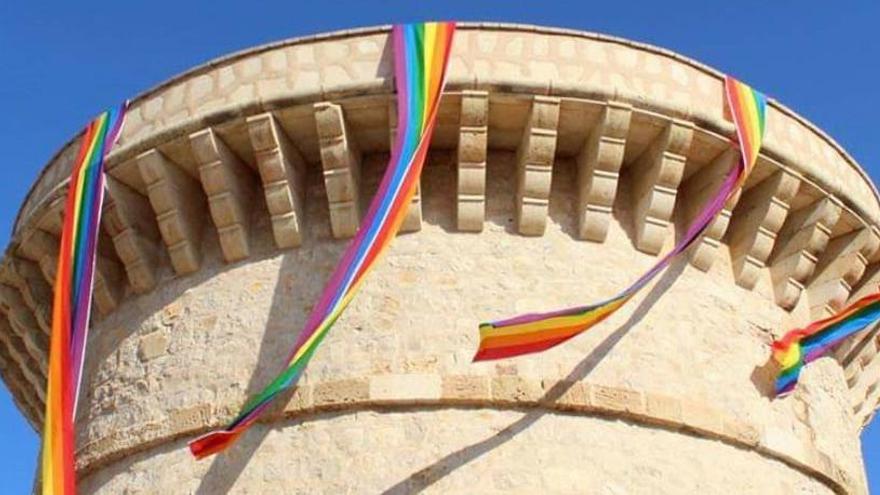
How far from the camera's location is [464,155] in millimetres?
7215

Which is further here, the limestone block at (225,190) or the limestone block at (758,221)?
the limestone block at (758,221)

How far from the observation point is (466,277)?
7176 millimetres

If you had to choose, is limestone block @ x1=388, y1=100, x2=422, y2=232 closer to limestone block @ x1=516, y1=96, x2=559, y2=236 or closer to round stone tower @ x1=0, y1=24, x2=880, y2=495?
round stone tower @ x1=0, y1=24, x2=880, y2=495

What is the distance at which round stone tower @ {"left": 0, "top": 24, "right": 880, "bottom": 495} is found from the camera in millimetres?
6758

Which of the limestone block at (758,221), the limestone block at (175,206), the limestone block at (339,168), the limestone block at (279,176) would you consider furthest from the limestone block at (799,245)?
the limestone block at (175,206)

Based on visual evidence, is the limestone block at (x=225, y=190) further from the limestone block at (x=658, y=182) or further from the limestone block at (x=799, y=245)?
the limestone block at (x=799, y=245)

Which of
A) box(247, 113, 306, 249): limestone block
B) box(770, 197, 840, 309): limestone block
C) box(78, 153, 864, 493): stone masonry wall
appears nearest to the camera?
box(78, 153, 864, 493): stone masonry wall

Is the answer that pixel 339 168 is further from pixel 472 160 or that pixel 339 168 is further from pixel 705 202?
pixel 705 202

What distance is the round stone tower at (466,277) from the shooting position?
6.76 metres

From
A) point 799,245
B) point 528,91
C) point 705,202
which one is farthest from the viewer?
point 799,245

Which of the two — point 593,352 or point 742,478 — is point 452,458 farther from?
point 742,478

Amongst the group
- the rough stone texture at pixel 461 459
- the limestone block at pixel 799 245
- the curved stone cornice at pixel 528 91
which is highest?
the curved stone cornice at pixel 528 91

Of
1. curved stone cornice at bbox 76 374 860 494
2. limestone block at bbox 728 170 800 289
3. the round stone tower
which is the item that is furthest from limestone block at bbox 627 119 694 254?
curved stone cornice at bbox 76 374 860 494

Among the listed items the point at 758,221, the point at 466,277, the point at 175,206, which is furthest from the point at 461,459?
the point at 758,221
